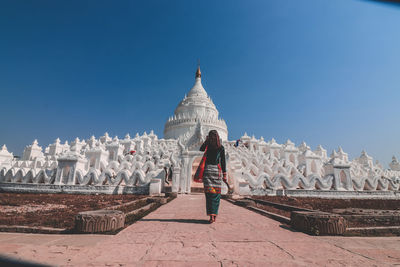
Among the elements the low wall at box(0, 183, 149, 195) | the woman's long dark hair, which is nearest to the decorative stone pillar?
the low wall at box(0, 183, 149, 195)

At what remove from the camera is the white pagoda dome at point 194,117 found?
40.8m

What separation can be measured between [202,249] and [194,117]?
129 ft

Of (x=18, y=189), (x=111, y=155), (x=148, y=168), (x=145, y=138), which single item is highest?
(x=145, y=138)

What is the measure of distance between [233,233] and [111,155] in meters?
25.5

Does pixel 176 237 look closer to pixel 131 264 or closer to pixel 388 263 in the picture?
pixel 131 264

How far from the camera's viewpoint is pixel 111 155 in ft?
85.9

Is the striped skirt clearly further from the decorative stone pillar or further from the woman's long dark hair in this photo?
the decorative stone pillar

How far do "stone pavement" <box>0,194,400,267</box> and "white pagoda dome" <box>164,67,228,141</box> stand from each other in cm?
3473

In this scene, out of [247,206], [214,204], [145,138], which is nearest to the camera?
[214,204]

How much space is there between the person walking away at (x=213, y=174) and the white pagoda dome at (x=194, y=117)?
32687 mm

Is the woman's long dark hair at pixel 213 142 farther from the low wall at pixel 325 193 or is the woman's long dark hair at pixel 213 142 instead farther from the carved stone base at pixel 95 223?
the low wall at pixel 325 193

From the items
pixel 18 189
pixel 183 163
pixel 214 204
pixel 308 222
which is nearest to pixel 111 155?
A: pixel 18 189

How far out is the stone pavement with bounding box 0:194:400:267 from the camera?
7.57 ft

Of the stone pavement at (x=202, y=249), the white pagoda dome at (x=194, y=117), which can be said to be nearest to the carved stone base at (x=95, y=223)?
the stone pavement at (x=202, y=249)
